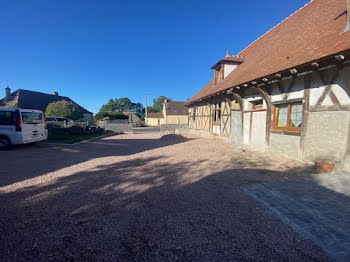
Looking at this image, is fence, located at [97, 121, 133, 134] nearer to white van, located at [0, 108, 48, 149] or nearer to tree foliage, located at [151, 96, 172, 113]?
white van, located at [0, 108, 48, 149]

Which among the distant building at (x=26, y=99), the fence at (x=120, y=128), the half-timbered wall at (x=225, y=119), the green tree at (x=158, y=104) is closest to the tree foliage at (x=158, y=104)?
the green tree at (x=158, y=104)

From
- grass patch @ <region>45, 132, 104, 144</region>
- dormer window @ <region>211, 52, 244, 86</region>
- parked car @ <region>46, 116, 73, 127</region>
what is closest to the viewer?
grass patch @ <region>45, 132, 104, 144</region>

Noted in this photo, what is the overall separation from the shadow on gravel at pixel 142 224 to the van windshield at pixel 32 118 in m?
5.52

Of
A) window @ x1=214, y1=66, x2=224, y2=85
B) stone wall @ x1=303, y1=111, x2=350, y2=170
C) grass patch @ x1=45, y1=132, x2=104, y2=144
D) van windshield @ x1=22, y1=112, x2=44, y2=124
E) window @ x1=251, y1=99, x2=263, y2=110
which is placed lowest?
grass patch @ x1=45, y1=132, x2=104, y2=144

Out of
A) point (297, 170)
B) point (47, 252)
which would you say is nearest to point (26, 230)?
point (47, 252)

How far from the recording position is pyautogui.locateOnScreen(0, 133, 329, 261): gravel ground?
5.60 feet

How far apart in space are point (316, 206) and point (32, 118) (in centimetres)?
1027

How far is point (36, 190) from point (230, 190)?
151 inches

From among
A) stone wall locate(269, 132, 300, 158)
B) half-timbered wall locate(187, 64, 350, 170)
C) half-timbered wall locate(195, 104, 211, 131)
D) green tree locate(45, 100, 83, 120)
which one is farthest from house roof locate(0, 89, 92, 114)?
stone wall locate(269, 132, 300, 158)

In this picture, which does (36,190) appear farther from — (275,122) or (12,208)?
(275,122)

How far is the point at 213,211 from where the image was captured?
2502 mm

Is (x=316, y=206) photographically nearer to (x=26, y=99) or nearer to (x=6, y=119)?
(x=6, y=119)

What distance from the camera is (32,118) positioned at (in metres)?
7.45

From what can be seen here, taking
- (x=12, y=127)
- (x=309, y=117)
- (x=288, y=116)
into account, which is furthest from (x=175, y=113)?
(x=309, y=117)
